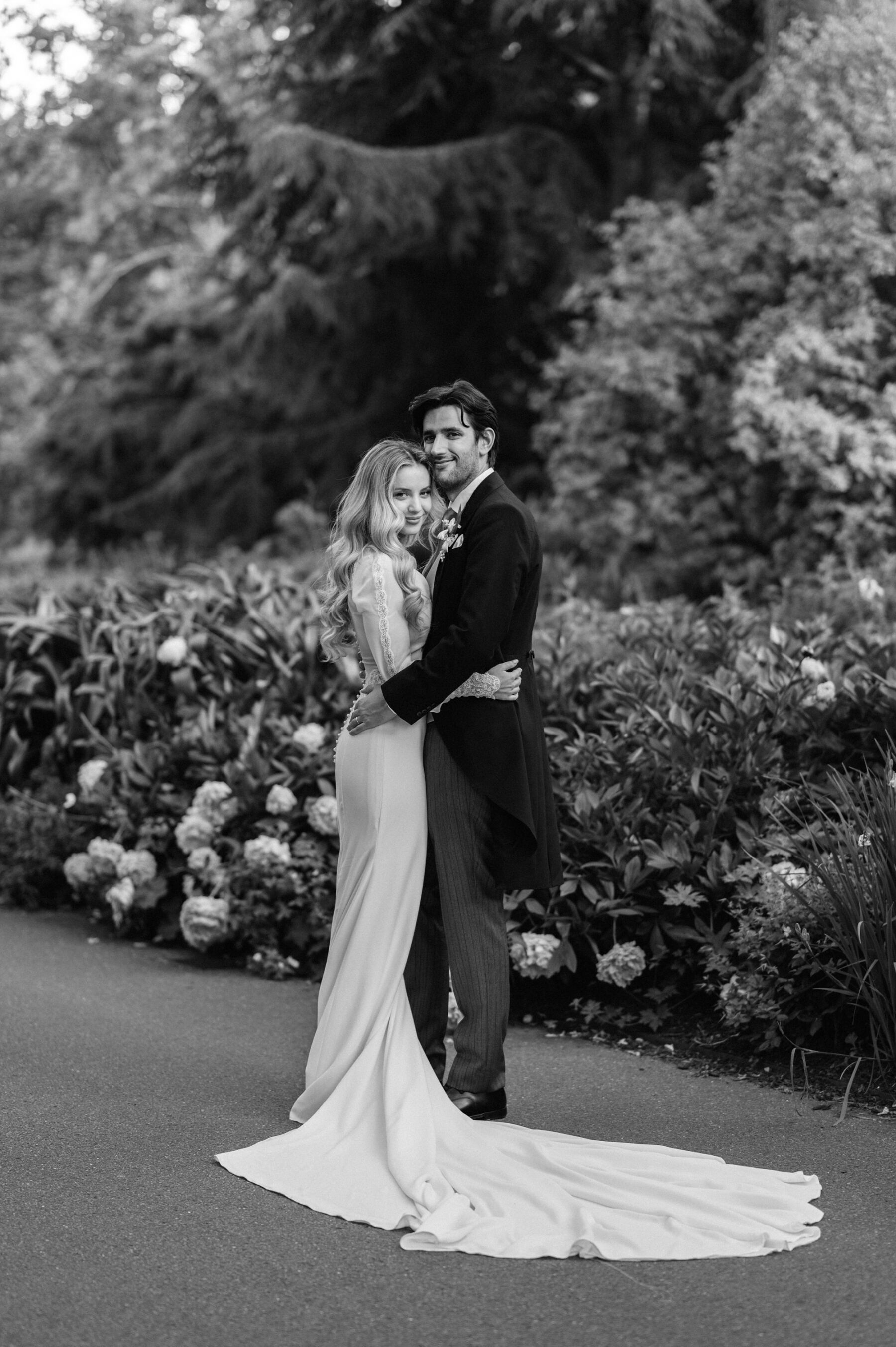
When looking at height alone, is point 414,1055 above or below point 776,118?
below

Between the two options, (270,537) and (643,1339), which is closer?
(643,1339)

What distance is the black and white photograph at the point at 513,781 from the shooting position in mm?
3289

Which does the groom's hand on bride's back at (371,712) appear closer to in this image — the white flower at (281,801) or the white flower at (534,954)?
the white flower at (534,954)

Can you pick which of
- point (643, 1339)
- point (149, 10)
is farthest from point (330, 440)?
point (643, 1339)

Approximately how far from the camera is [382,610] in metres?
4.03

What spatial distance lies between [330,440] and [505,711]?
456 inches

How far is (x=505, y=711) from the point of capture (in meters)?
4.00

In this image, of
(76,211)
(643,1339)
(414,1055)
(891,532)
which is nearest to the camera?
(643,1339)

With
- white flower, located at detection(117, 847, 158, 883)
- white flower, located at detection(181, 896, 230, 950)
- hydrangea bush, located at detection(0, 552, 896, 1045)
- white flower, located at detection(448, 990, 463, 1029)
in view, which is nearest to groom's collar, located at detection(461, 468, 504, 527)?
hydrangea bush, located at detection(0, 552, 896, 1045)

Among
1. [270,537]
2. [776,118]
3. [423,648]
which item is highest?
[776,118]

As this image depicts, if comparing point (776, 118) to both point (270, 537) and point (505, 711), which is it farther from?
point (505, 711)

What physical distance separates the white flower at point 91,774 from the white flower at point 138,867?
452 millimetres

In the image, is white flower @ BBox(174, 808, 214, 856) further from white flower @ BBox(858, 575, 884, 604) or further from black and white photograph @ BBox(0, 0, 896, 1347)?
white flower @ BBox(858, 575, 884, 604)

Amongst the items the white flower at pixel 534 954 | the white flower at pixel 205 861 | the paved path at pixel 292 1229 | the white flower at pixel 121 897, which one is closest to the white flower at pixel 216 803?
the white flower at pixel 205 861
